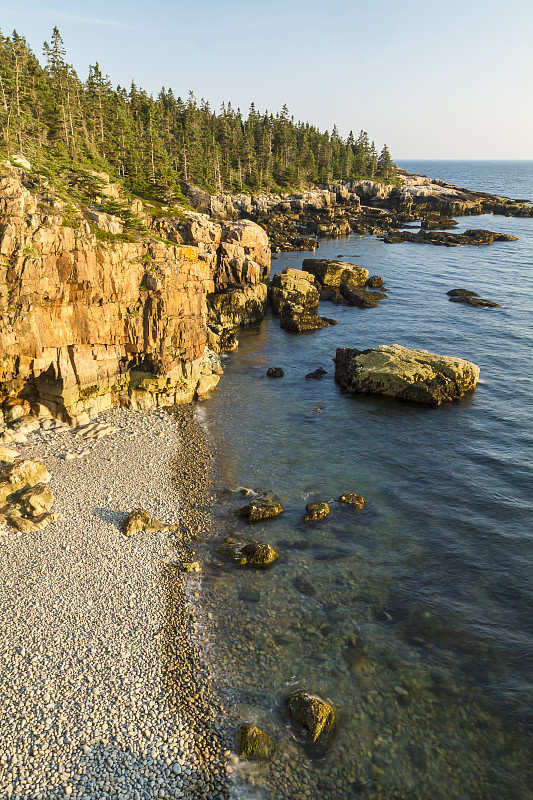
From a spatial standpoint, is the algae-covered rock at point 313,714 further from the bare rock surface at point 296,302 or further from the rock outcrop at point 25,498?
the bare rock surface at point 296,302

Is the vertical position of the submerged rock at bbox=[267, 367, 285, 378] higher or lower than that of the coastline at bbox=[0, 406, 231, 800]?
higher

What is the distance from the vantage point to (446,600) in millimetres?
24812

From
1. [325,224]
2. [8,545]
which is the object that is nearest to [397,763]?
[8,545]

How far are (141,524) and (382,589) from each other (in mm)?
14554

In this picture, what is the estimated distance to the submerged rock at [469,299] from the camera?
75500 mm

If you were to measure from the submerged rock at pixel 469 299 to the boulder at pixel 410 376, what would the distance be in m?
32.3

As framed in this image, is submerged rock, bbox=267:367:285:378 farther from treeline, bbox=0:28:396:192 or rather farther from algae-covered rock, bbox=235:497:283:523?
treeline, bbox=0:28:396:192

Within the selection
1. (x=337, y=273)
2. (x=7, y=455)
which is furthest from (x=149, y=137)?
(x=7, y=455)

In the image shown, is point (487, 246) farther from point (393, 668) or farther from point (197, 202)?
point (393, 668)

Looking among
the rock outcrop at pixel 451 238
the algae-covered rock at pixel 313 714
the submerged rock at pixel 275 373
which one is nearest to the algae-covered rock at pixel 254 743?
the algae-covered rock at pixel 313 714

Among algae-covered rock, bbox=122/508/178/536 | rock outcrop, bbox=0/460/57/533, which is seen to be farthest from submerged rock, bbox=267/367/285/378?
rock outcrop, bbox=0/460/57/533

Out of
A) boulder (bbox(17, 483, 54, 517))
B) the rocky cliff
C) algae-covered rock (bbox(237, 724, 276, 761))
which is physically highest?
the rocky cliff

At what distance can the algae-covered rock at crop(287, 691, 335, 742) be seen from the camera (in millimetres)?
18427

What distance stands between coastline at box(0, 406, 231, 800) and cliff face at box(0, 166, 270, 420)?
8.63m
